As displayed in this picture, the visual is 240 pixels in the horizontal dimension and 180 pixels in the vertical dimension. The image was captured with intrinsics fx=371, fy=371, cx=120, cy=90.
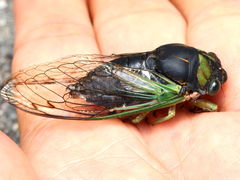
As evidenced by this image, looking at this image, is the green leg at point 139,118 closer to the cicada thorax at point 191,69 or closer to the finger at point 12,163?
the cicada thorax at point 191,69

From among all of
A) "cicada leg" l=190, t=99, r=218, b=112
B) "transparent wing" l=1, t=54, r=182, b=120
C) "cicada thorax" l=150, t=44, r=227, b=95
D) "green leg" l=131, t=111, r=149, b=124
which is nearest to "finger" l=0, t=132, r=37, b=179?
"transparent wing" l=1, t=54, r=182, b=120

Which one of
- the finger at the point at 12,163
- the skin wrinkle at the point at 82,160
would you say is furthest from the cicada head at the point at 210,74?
the finger at the point at 12,163

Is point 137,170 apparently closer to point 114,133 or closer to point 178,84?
point 114,133

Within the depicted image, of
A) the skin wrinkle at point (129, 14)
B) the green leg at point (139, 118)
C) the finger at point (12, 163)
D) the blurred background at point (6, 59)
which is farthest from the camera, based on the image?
the blurred background at point (6, 59)

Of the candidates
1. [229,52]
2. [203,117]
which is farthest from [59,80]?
Answer: [229,52]

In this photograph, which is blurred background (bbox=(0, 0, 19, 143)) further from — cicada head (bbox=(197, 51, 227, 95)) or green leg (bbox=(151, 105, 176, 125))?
cicada head (bbox=(197, 51, 227, 95))

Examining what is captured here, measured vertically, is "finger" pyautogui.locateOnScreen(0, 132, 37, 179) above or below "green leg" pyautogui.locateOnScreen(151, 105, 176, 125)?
above

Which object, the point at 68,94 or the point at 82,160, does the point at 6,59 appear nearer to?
the point at 68,94
